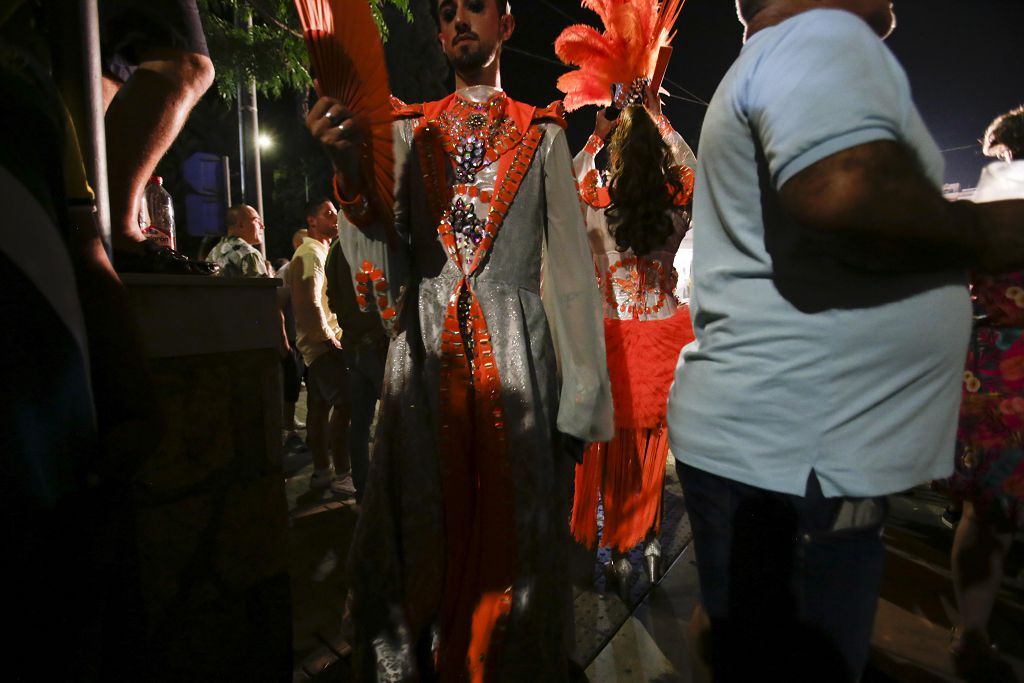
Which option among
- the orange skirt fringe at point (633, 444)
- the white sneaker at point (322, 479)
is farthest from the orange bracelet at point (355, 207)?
the white sneaker at point (322, 479)

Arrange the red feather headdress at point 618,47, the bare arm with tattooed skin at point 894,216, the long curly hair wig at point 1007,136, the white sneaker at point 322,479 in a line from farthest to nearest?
the white sneaker at point 322,479
the red feather headdress at point 618,47
the long curly hair wig at point 1007,136
the bare arm with tattooed skin at point 894,216

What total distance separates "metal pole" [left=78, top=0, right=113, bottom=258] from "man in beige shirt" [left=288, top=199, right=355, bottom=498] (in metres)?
2.78

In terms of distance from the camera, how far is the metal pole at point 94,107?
54.5 inches

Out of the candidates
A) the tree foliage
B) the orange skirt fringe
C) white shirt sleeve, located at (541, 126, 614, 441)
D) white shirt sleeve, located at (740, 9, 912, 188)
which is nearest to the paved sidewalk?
the orange skirt fringe

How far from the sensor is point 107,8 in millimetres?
1722

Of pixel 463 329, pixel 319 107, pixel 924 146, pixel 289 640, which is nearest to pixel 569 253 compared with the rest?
pixel 463 329

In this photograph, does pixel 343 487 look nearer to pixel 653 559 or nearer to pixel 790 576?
pixel 653 559

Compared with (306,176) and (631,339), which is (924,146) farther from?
(306,176)

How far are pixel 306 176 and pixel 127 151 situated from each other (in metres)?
20.2

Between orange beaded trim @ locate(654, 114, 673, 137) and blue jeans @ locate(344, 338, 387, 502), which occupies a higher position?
Answer: orange beaded trim @ locate(654, 114, 673, 137)

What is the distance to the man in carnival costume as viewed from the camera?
169 centimetres

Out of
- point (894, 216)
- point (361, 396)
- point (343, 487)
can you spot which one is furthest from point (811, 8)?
point (343, 487)

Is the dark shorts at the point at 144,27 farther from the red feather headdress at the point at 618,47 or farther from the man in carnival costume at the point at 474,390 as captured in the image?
the red feather headdress at the point at 618,47

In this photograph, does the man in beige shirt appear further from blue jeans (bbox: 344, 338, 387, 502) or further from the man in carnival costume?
the man in carnival costume
